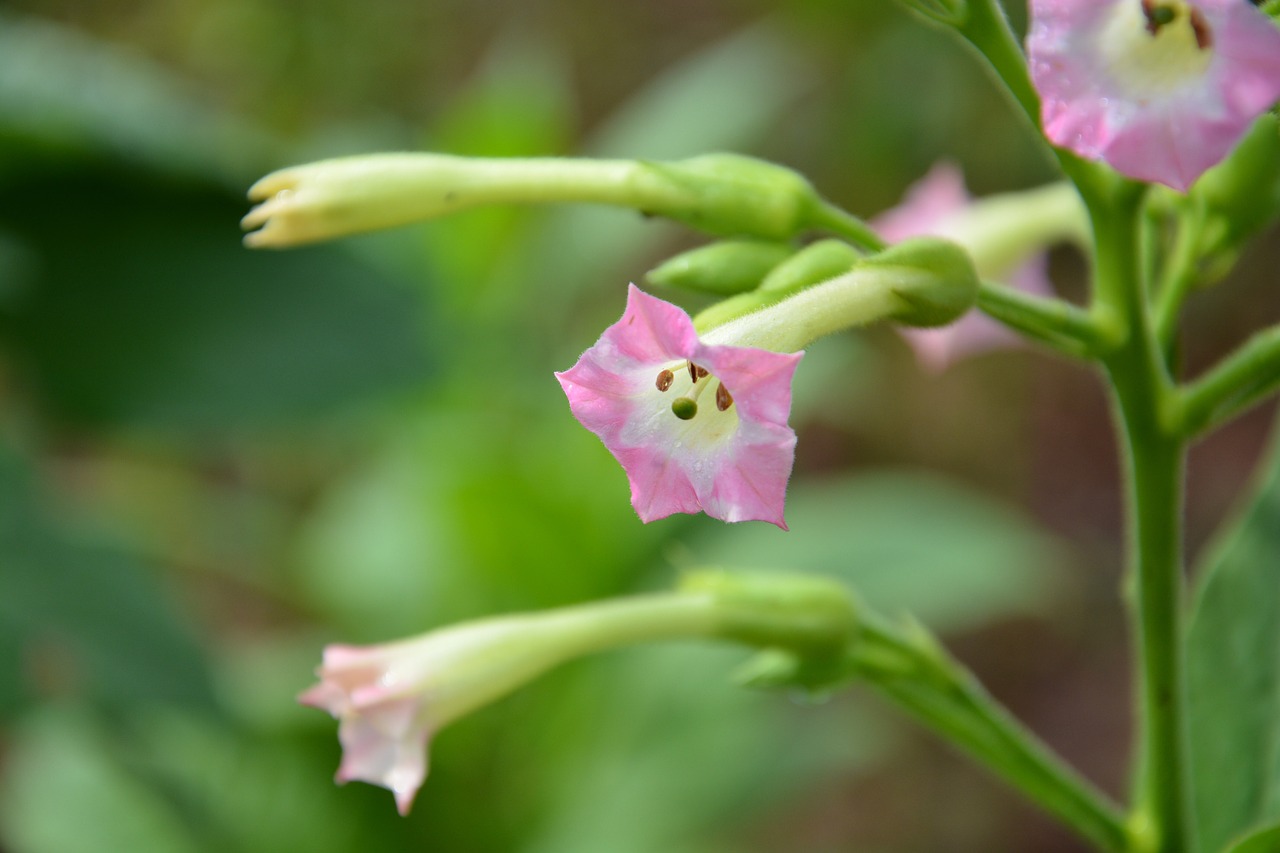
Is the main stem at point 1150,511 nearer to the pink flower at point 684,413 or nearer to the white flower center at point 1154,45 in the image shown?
the white flower center at point 1154,45

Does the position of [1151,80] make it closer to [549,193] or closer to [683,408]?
[683,408]

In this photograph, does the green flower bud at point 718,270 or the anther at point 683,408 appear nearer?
the anther at point 683,408

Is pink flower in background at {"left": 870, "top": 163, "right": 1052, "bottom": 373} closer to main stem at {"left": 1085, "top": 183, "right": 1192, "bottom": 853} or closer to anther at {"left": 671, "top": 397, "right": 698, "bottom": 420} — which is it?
main stem at {"left": 1085, "top": 183, "right": 1192, "bottom": 853}

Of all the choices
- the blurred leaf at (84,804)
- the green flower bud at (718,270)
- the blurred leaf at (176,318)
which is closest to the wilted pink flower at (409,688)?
the green flower bud at (718,270)

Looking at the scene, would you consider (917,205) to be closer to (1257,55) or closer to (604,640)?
(604,640)

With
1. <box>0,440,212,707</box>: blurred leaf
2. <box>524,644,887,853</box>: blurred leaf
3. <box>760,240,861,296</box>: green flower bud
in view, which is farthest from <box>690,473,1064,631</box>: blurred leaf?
<box>760,240,861,296</box>: green flower bud

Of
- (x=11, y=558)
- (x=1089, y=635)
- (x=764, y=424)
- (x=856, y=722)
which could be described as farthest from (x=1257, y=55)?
(x=1089, y=635)

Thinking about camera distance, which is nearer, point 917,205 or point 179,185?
point 917,205
